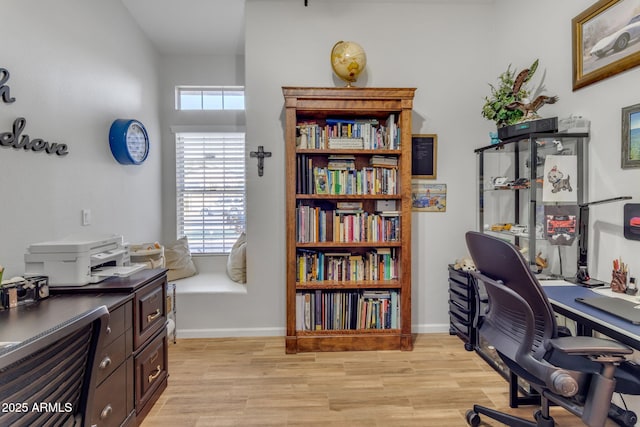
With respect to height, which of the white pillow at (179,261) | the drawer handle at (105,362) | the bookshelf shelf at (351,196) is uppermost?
the bookshelf shelf at (351,196)

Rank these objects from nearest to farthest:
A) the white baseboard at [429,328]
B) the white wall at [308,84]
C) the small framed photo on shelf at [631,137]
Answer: the small framed photo on shelf at [631,137]
the white wall at [308,84]
the white baseboard at [429,328]

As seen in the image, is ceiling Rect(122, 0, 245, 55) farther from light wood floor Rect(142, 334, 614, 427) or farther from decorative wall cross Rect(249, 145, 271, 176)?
light wood floor Rect(142, 334, 614, 427)

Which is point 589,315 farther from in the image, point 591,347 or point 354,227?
point 354,227

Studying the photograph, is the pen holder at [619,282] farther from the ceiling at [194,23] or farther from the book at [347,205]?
the ceiling at [194,23]

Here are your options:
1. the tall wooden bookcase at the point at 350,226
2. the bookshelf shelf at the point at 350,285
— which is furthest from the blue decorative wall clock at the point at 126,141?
the bookshelf shelf at the point at 350,285

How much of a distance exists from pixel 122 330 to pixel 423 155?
2574mm

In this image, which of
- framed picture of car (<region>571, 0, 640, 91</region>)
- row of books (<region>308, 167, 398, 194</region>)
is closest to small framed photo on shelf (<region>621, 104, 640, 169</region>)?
framed picture of car (<region>571, 0, 640, 91</region>)

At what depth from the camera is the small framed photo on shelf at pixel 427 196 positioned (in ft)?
10.0

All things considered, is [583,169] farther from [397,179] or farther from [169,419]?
[169,419]

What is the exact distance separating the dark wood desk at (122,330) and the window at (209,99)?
7.36 feet

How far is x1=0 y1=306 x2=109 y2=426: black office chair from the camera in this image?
0.69m

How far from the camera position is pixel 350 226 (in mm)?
2826

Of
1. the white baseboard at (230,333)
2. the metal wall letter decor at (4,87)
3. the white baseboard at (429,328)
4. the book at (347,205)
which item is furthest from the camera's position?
the white baseboard at (429,328)

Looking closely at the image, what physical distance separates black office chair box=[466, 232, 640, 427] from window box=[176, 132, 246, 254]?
2718 millimetres
